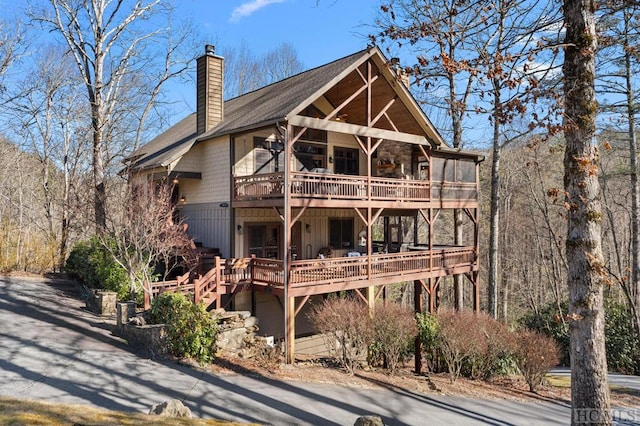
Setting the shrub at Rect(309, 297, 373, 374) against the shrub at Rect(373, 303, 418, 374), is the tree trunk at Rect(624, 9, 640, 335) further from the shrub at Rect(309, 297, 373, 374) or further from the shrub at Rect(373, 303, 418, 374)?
the shrub at Rect(309, 297, 373, 374)

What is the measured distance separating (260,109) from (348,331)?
879 cm

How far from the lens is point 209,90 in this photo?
17469 mm

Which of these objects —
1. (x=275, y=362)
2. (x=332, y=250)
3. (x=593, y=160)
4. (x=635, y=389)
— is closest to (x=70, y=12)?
(x=332, y=250)

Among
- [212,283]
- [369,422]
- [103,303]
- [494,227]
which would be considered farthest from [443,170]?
[103,303]

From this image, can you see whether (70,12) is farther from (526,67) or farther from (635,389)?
(635,389)

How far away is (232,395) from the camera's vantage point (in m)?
8.58

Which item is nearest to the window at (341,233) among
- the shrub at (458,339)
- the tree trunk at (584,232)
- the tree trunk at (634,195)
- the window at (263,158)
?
the window at (263,158)

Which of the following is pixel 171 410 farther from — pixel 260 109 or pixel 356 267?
pixel 260 109

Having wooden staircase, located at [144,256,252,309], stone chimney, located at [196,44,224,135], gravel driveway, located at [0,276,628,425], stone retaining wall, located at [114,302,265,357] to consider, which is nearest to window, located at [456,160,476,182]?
gravel driveway, located at [0,276,628,425]

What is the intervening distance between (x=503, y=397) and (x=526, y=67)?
9047 mm

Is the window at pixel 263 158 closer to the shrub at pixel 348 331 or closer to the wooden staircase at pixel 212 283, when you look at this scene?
the wooden staircase at pixel 212 283

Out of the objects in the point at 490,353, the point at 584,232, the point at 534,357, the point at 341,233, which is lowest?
the point at 490,353

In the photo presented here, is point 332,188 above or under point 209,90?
under

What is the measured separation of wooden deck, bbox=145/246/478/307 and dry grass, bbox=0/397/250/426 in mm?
6039
